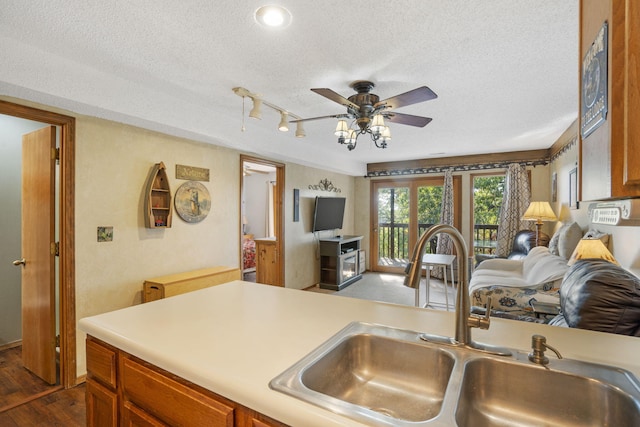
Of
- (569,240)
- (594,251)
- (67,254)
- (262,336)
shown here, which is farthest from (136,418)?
(569,240)

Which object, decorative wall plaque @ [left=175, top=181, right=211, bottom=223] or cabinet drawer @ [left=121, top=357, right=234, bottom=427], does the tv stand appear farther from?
cabinet drawer @ [left=121, top=357, right=234, bottom=427]

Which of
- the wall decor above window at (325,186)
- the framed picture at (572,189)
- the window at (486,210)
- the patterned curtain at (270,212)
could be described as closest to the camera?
the framed picture at (572,189)

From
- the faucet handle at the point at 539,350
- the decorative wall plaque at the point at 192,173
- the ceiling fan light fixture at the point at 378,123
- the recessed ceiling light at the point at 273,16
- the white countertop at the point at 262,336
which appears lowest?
the white countertop at the point at 262,336

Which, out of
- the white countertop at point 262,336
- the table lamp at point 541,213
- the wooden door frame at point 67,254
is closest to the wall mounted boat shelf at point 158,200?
the wooden door frame at point 67,254

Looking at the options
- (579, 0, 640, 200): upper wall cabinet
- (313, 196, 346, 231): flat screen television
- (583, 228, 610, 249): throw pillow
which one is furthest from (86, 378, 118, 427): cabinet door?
(313, 196, 346, 231): flat screen television

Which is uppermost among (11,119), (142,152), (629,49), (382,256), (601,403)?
(11,119)

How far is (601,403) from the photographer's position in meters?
0.80

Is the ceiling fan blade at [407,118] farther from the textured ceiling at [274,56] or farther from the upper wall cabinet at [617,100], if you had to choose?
the upper wall cabinet at [617,100]

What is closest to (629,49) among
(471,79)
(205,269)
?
(471,79)

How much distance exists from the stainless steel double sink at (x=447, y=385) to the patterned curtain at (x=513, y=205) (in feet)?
16.4

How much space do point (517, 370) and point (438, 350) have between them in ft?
0.71

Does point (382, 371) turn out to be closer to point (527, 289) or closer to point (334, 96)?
point (334, 96)

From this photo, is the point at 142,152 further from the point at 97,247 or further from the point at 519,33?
the point at 519,33

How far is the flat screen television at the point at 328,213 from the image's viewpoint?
526 cm
